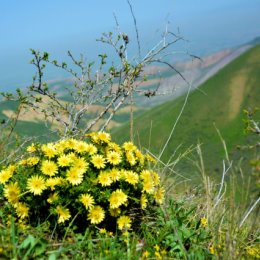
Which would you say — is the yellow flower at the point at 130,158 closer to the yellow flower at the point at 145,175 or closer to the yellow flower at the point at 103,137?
the yellow flower at the point at 145,175

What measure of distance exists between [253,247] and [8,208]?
2819 mm

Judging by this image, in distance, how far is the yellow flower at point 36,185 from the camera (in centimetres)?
447

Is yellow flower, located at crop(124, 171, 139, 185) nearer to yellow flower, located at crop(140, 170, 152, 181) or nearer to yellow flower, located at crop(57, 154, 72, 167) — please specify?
yellow flower, located at crop(140, 170, 152, 181)

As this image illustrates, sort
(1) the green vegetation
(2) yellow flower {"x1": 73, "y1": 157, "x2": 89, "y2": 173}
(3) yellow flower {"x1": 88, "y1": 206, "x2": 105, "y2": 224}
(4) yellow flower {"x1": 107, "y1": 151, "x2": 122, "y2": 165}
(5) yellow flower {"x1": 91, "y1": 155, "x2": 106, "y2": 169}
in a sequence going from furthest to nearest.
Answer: (4) yellow flower {"x1": 107, "y1": 151, "x2": 122, "y2": 165} < (5) yellow flower {"x1": 91, "y1": 155, "x2": 106, "y2": 169} < (2) yellow flower {"x1": 73, "y1": 157, "x2": 89, "y2": 173} < (3) yellow flower {"x1": 88, "y1": 206, "x2": 105, "y2": 224} < (1) the green vegetation

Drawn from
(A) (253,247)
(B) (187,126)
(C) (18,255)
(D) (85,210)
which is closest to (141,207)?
(D) (85,210)

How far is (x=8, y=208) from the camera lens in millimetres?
4934

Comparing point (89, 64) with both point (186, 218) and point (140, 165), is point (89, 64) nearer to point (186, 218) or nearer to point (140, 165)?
point (140, 165)

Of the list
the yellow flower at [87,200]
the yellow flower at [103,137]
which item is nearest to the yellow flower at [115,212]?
the yellow flower at [87,200]

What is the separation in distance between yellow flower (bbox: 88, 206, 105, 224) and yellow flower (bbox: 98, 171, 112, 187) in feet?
0.85

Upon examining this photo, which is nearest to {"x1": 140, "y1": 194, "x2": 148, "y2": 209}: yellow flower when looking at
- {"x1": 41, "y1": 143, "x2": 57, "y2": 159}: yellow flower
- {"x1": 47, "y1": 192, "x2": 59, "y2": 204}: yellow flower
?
{"x1": 47, "y1": 192, "x2": 59, "y2": 204}: yellow flower

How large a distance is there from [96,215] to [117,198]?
0.93 ft

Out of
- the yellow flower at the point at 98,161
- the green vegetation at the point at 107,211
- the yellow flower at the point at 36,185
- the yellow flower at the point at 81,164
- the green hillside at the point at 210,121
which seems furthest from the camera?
the green hillside at the point at 210,121

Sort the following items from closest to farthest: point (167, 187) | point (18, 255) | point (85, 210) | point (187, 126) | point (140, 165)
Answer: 1. point (18, 255)
2. point (85, 210)
3. point (140, 165)
4. point (167, 187)
5. point (187, 126)

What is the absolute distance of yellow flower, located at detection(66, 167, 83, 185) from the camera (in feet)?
14.9
